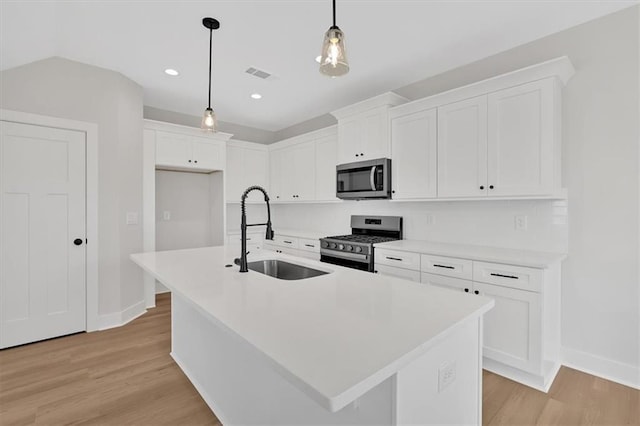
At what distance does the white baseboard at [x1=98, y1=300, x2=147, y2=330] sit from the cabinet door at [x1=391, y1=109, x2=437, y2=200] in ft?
10.5

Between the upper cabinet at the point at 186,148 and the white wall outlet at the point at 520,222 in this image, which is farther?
the upper cabinet at the point at 186,148

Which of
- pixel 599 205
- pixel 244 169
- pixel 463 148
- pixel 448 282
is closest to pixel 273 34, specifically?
pixel 463 148

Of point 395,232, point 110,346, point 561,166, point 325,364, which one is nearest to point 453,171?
point 561,166

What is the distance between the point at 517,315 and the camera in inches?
86.9

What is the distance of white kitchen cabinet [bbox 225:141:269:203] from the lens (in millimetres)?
4758

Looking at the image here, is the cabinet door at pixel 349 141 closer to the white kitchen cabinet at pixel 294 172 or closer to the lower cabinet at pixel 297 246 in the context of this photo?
the white kitchen cabinet at pixel 294 172

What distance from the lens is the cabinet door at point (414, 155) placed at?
9.71 feet

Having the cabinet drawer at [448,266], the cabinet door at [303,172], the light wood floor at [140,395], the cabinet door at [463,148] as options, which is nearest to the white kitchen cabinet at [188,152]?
the cabinet door at [303,172]

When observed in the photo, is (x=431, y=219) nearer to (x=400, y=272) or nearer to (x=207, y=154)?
(x=400, y=272)

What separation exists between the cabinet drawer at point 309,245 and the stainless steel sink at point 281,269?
1.70 meters

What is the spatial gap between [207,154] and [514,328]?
4073 mm

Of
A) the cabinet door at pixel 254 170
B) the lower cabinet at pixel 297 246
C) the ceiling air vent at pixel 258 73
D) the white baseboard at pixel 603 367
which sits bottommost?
the white baseboard at pixel 603 367

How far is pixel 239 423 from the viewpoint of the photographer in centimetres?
168

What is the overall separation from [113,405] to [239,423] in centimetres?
97
